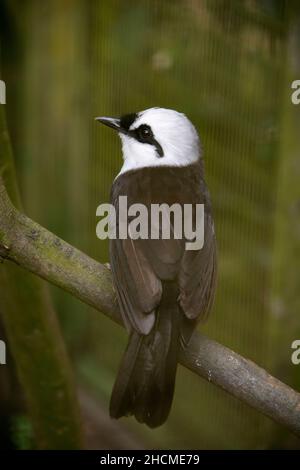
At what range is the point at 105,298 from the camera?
2.22 meters

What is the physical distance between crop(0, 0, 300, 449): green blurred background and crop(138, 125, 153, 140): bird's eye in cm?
78

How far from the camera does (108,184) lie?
3.96 metres

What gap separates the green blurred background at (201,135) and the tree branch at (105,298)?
1.10m

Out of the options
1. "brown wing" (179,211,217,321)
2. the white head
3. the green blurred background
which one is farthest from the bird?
the green blurred background

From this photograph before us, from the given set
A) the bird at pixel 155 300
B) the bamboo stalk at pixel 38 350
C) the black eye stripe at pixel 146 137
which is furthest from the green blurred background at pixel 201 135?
the bird at pixel 155 300

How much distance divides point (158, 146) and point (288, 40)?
0.88 m

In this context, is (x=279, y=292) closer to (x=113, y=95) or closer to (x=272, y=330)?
(x=272, y=330)

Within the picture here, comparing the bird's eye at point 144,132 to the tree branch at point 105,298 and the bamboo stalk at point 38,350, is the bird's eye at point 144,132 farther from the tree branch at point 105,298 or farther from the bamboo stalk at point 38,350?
the tree branch at point 105,298

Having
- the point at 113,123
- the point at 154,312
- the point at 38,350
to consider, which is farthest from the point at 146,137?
the point at 38,350

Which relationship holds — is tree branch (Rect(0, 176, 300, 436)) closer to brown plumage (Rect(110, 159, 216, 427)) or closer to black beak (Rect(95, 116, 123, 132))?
brown plumage (Rect(110, 159, 216, 427))

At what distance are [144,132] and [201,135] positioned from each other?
0.84 metres

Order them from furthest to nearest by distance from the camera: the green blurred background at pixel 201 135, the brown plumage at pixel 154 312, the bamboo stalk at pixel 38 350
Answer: the green blurred background at pixel 201 135, the bamboo stalk at pixel 38 350, the brown plumage at pixel 154 312

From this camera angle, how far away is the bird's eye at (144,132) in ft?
8.60
